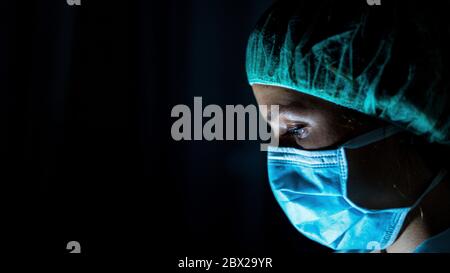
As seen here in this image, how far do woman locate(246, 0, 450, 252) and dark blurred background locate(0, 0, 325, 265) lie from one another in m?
0.73

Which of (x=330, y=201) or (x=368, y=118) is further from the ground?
(x=368, y=118)

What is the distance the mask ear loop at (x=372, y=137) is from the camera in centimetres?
94

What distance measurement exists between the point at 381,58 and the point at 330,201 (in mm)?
407

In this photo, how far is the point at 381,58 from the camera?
0.89 meters

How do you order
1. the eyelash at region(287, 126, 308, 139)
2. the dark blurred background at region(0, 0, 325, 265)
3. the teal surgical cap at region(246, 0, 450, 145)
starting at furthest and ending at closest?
the dark blurred background at region(0, 0, 325, 265) → the eyelash at region(287, 126, 308, 139) → the teal surgical cap at region(246, 0, 450, 145)

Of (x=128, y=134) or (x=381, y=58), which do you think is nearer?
(x=381, y=58)

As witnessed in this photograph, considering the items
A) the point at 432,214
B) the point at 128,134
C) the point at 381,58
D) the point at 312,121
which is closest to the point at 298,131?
the point at 312,121

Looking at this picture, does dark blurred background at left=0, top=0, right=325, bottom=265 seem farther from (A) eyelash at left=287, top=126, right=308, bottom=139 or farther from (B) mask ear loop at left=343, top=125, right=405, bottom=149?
(B) mask ear loop at left=343, top=125, right=405, bottom=149

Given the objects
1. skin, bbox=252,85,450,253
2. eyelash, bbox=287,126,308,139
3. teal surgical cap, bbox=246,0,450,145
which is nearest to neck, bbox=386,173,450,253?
skin, bbox=252,85,450,253

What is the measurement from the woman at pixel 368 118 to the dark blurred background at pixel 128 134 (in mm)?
731

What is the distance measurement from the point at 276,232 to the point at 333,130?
38.0 inches

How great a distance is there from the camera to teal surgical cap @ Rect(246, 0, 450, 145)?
0.88 metres

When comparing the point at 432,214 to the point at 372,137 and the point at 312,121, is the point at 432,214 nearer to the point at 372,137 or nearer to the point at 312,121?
the point at 372,137

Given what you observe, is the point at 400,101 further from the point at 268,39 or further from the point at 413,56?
the point at 268,39
